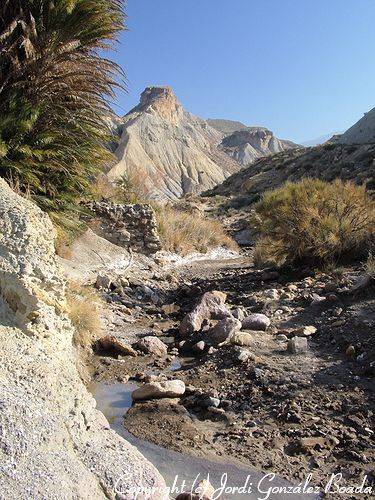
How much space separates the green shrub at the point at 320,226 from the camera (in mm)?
10203

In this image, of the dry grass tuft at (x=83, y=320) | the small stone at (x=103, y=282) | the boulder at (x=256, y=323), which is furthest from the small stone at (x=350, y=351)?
the small stone at (x=103, y=282)

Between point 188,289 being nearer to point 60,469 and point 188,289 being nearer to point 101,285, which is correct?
point 101,285

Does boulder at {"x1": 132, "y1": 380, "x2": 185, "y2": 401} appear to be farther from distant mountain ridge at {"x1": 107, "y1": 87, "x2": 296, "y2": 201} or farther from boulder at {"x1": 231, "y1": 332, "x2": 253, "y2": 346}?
distant mountain ridge at {"x1": 107, "y1": 87, "x2": 296, "y2": 201}

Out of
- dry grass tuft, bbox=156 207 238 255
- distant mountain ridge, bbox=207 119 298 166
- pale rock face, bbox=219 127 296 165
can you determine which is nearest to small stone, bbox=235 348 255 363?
dry grass tuft, bbox=156 207 238 255

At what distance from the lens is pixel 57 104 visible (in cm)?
733

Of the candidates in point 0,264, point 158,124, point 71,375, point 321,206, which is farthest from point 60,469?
point 158,124

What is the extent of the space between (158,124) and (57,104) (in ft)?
267

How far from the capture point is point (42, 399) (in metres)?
3.03

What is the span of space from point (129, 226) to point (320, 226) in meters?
4.56

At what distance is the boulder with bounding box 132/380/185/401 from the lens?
4.72 meters

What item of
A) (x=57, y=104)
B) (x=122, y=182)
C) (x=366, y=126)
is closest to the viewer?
(x=57, y=104)

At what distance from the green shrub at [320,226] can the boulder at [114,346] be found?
5.47 meters

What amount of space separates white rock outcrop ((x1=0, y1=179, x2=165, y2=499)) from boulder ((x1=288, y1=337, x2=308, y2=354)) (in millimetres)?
2936

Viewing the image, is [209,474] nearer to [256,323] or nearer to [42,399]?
[42,399]
